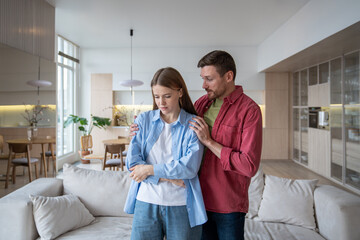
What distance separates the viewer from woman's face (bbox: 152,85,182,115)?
130 cm

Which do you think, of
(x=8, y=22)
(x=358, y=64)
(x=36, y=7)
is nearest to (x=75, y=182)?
(x=8, y=22)

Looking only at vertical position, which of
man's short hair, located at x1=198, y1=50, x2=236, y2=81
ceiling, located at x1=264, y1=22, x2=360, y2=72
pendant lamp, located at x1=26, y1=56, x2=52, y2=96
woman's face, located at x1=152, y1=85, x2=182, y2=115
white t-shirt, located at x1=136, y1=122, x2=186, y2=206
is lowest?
white t-shirt, located at x1=136, y1=122, x2=186, y2=206

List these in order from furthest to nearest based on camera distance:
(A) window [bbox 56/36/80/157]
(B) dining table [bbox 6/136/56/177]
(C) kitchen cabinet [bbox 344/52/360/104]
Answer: (A) window [bbox 56/36/80/157] < (C) kitchen cabinet [bbox 344/52/360/104] < (B) dining table [bbox 6/136/56/177]

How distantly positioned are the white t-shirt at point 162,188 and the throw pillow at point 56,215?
1.17 m

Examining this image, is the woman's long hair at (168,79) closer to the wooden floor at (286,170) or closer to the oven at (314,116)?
the wooden floor at (286,170)

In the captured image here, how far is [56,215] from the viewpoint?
7.01ft

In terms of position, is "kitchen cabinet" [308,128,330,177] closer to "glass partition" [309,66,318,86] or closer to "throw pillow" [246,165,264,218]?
"glass partition" [309,66,318,86]

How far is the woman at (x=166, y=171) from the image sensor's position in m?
1.24

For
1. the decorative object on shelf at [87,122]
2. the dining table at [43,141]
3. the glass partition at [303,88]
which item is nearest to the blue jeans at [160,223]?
the dining table at [43,141]

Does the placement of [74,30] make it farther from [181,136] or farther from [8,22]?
[181,136]

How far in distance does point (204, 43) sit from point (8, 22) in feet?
16.9

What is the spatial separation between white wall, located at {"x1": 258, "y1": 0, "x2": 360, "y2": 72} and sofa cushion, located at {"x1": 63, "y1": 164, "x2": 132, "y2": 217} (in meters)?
3.55

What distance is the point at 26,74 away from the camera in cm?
409

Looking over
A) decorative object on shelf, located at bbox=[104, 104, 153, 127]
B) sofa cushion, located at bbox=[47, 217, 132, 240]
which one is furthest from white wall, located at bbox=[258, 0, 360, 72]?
decorative object on shelf, located at bbox=[104, 104, 153, 127]
